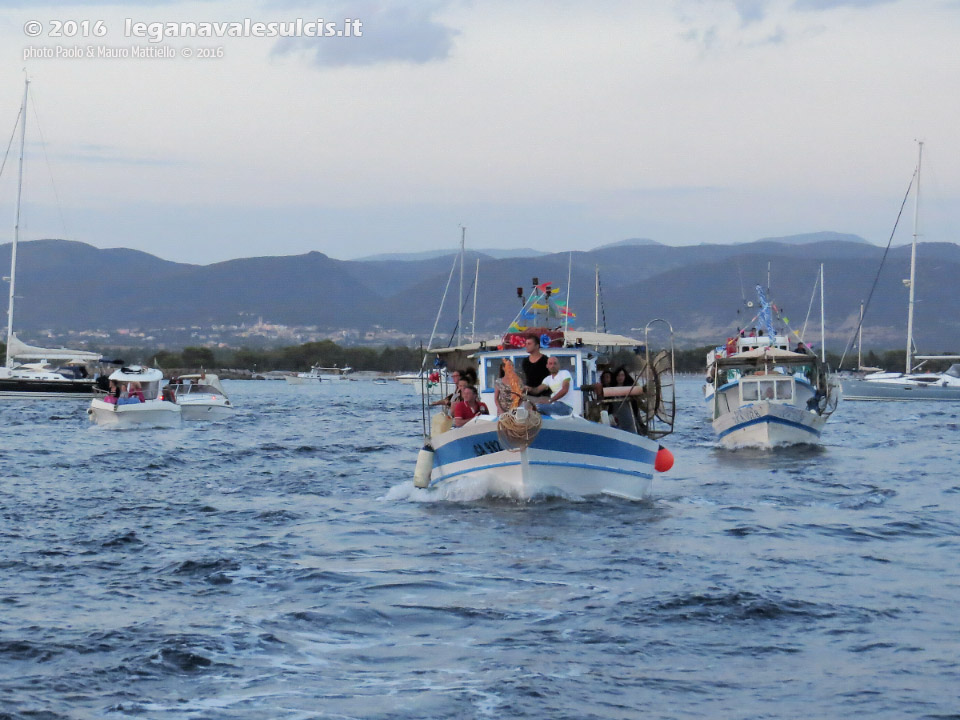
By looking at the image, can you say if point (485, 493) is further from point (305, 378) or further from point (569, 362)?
point (305, 378)

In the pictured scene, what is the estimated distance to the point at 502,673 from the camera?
33.9ft

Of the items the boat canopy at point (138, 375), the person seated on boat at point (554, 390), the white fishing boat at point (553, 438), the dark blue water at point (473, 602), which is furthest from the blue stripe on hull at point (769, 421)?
the boat canopy at point (138, 375)

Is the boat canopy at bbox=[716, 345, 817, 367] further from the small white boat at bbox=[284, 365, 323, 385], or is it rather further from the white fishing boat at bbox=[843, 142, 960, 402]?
the small white boat at bbox=[284, 365, 323, 385]

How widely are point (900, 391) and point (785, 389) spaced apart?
51.1m

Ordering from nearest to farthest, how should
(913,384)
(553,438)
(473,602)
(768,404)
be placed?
(473,602)
(553,438)
(768,404)
(913,384)

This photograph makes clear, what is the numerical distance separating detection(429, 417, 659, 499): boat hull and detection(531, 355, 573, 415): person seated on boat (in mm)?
286

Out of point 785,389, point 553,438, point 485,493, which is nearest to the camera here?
point 553,438

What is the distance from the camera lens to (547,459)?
19.8 meters

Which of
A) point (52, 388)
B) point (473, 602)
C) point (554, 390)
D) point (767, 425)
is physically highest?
point (554, 390)

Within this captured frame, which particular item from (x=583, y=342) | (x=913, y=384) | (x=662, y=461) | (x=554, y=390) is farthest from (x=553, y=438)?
(x=913, y=384)

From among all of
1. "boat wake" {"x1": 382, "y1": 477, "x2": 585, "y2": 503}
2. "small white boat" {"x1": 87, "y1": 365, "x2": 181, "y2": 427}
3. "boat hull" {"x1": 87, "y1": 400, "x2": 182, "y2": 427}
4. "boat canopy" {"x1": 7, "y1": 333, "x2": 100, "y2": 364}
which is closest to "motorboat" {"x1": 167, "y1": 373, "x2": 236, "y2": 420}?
"small white boat" {"x1": 87, "y1": 365, "x2": 181, "y2": 427}

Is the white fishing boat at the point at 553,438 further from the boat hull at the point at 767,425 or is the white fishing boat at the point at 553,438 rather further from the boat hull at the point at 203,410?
the boat hull at the point at 203,410

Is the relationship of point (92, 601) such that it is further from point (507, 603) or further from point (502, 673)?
point (502, 673)

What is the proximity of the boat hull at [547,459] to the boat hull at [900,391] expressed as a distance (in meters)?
68.5
